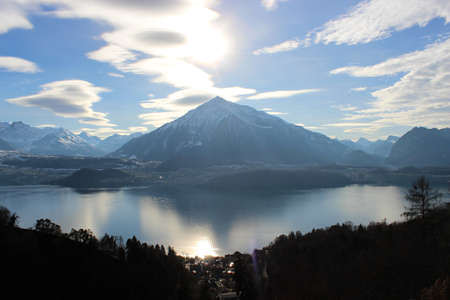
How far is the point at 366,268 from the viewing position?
A: 77.7 ft

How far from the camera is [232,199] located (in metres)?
133

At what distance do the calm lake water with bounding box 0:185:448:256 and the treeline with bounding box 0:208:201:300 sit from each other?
87.6 feet

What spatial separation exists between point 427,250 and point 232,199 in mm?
111097

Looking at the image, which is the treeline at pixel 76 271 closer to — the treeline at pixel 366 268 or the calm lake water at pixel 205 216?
the treeline at pixel 366 268

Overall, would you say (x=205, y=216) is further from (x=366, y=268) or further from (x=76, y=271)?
(x=366, y=268)

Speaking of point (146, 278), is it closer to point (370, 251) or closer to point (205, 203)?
point (370, 251)

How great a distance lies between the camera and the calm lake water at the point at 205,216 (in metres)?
72.9

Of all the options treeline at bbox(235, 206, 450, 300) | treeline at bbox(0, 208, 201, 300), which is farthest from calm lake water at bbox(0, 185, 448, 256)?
treeline at bbox(235, 206, 450, 300)

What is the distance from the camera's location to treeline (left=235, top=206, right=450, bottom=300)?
63.0 feet

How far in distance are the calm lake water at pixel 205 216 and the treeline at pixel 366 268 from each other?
32286 millimetres

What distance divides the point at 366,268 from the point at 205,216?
3032 inches

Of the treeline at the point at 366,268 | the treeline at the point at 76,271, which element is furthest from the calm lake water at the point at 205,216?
the treeline at the point at 366,268

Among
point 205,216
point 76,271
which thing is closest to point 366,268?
point 76,271

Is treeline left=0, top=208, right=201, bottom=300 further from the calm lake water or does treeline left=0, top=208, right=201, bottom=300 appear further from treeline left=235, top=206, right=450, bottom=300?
the calm lake water
